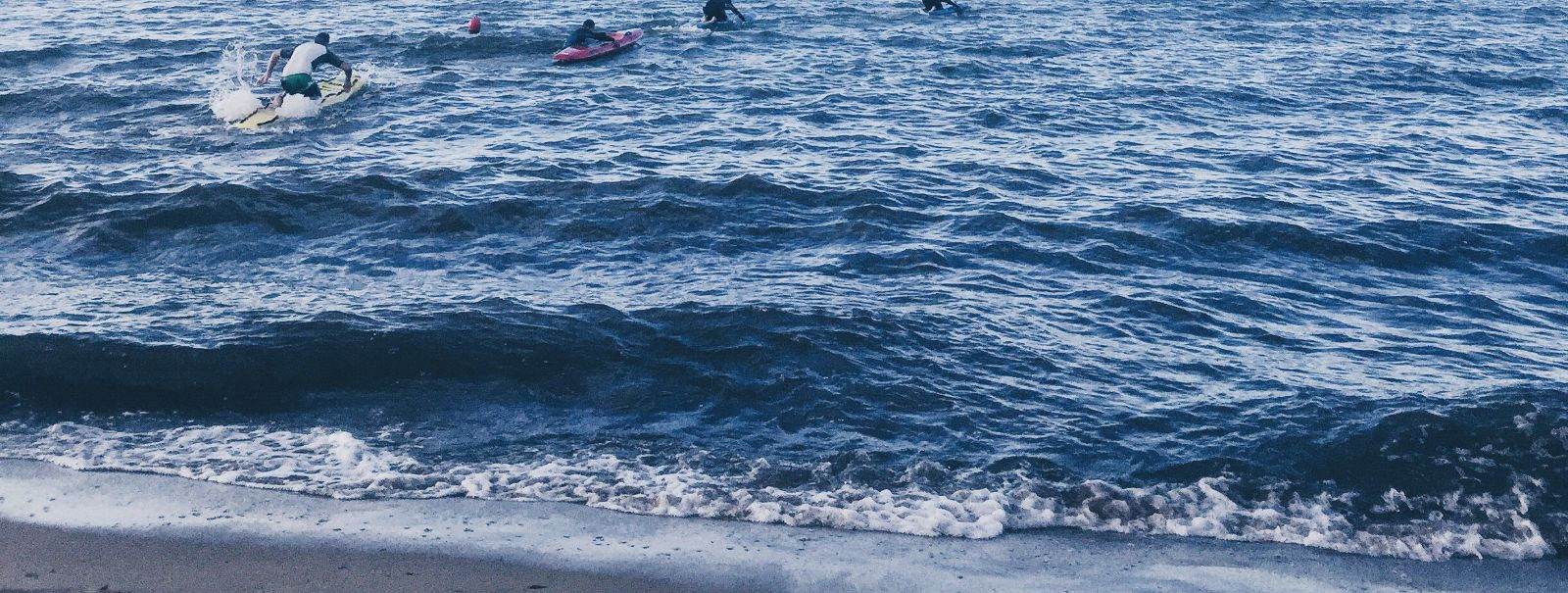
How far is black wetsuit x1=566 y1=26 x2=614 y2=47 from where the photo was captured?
29.1m

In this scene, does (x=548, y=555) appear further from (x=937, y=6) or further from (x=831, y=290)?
(x=937, y=6)

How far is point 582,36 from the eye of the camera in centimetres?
2927

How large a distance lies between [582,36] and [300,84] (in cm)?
723

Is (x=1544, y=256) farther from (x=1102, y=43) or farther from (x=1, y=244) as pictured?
(x=1, y=244)

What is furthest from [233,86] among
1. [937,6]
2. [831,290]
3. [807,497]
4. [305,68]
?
[807,497]

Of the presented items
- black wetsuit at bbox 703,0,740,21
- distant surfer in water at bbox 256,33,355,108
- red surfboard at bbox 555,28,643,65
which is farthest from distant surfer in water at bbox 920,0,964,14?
distant surfer in water at bbox 256,33,355,108

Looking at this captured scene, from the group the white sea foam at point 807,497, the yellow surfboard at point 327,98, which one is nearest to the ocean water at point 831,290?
the white sea foam at point 807,497

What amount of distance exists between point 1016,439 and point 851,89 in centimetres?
1557

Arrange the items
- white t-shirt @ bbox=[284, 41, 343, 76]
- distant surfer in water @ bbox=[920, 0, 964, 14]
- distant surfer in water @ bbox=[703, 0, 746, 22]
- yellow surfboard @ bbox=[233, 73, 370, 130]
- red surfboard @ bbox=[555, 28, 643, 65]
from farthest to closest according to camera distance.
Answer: distant surfer in water @ bbox=[920, 0, 964, 14]
distant surfer in water @ bbox=[703, 0, 746, 22]
red surfboard @ bbox=[555, 28, 643, 65]
white t-shirt @ bbox=[284, 41, 343, 76]
yellow surfboard @ bbox=[233, 73, 370, 130]

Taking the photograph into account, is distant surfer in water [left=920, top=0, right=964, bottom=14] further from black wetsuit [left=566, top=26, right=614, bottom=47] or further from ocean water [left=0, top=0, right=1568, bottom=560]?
black wetsuit [left=566, top=26, right=614, bottom=47]

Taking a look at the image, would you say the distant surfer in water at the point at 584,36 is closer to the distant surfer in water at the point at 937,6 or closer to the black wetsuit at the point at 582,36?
the black wetsuit at the point at 582,36

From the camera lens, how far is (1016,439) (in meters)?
11.6

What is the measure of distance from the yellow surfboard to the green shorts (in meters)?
0.40

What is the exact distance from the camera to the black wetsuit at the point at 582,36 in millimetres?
29094
